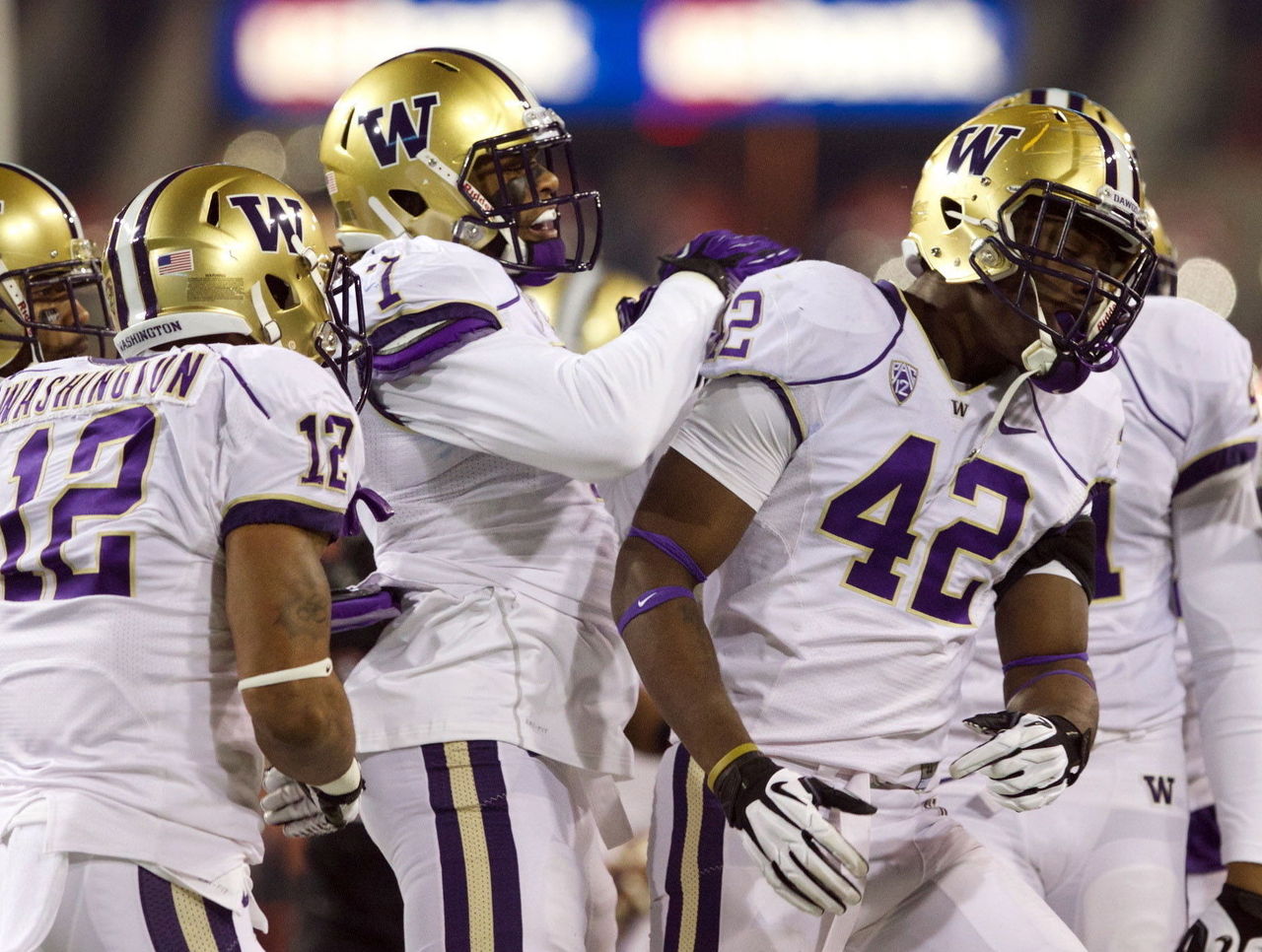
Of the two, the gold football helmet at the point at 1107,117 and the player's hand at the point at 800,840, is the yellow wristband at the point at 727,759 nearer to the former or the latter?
the player's hand at the point at 800,840

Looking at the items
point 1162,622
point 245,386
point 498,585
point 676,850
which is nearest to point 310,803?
point 498,585

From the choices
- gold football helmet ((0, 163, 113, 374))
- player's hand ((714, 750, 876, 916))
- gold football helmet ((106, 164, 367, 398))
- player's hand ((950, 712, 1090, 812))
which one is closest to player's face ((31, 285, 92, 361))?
gold football helmet ((0, 163, 113, 374))

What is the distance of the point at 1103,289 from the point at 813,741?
2.54ft

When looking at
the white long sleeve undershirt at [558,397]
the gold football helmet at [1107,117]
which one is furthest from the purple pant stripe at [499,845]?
the gold football helmet at [1107,117]

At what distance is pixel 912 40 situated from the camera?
7.93 meters

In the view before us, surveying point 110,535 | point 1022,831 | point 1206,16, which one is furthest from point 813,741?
point 1206,16

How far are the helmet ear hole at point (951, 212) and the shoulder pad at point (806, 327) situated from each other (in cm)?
18

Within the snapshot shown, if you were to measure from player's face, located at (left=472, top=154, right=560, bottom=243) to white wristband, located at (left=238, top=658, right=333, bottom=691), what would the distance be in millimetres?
988

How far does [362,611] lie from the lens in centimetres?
233

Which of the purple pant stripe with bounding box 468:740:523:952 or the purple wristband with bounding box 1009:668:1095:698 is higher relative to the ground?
the purple wristband with bounding box 1009:668:1095:698

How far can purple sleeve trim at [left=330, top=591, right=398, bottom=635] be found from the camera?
231 cm

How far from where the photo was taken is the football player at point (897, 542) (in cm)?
218

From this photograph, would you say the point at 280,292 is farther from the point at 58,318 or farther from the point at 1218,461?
the point at 1218,461

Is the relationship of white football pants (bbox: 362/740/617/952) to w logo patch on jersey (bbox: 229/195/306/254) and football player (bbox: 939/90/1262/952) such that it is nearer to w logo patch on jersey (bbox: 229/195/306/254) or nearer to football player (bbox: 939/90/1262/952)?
w logo patch on jersey (bbox: 229/195/306/254)
